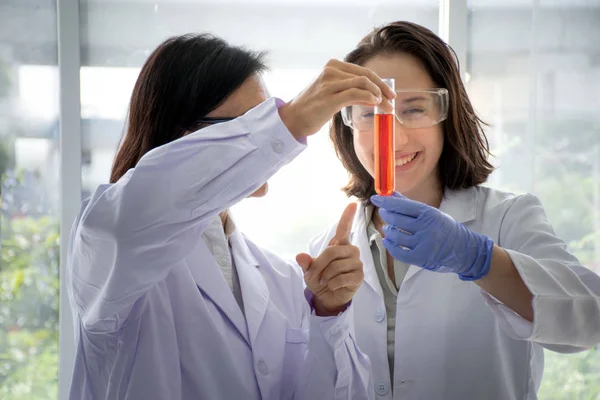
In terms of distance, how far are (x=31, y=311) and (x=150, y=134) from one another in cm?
156

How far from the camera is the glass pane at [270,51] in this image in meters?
2.59

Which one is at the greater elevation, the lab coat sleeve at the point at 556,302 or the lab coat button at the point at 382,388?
the lab coat sleeve at the point at 556,302

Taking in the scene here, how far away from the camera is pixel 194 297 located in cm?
141

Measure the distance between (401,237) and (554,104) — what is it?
173 cm

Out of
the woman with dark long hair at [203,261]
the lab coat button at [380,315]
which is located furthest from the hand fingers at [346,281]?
the lab coat button at [380,315]

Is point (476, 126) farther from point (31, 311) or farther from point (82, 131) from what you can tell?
point (31, 311)

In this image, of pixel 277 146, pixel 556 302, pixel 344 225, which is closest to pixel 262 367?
pixel 344 225

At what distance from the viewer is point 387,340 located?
5.62 feet

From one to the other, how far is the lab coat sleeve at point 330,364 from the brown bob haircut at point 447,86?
0.65m

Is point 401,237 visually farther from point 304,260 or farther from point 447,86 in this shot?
point 447,86

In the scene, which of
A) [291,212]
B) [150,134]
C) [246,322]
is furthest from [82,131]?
[246,322]

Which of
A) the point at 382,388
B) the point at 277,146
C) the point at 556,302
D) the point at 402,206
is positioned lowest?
the point at 382,388

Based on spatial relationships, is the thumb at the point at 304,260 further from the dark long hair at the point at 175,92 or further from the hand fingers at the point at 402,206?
the dark long hair at the point at 175,92

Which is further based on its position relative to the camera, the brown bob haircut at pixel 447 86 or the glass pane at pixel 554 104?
the glass pane at pixel 554 104
